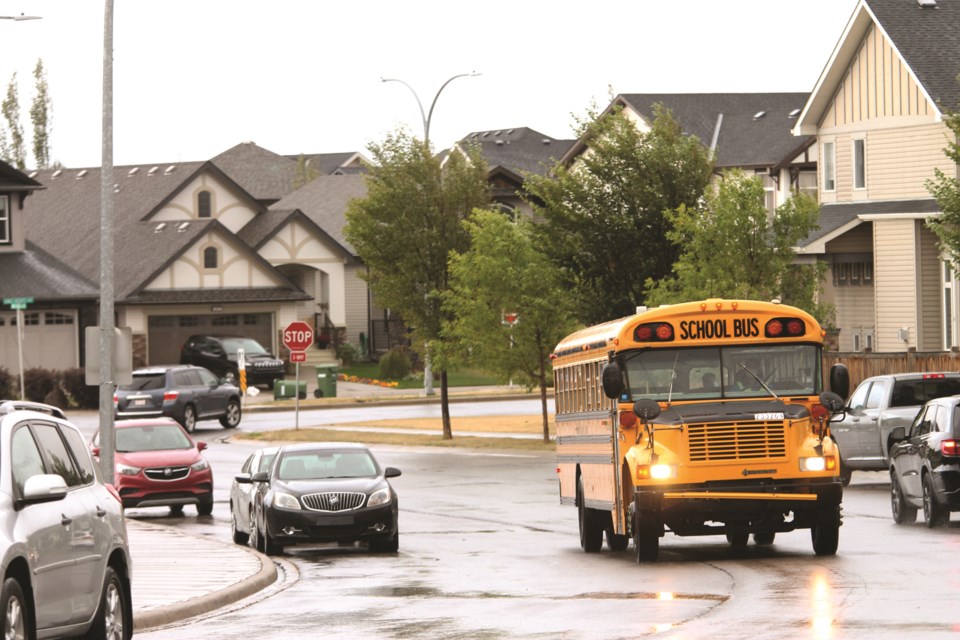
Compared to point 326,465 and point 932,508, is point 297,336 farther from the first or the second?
point 932,508

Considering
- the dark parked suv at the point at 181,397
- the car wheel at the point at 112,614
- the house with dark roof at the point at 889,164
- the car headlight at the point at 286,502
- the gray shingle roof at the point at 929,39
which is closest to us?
the car wheel at the point at 112,614

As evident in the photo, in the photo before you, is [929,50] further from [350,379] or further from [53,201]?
[53,201]

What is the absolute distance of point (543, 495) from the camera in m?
30.6

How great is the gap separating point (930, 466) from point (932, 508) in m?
0.53

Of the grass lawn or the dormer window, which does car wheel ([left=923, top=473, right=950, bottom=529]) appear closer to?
the grass lawn

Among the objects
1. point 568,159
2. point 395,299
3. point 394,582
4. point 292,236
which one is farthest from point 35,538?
point 292,236

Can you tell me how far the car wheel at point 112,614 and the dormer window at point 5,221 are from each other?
55164mm

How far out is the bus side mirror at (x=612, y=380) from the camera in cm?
1828

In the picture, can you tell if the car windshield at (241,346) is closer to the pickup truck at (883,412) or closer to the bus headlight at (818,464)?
the pickup truck at (883,412)

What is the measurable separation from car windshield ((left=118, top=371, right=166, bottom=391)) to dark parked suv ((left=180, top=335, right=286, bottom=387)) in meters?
15.8

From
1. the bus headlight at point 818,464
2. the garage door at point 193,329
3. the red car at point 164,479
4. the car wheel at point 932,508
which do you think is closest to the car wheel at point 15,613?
the bus headlight at point 818,464

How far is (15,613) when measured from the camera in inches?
388

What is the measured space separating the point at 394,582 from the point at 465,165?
31.0 meters

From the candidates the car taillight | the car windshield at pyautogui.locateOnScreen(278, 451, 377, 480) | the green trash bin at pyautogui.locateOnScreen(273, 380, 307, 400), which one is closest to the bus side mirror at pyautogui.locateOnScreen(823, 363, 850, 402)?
the car taillight
